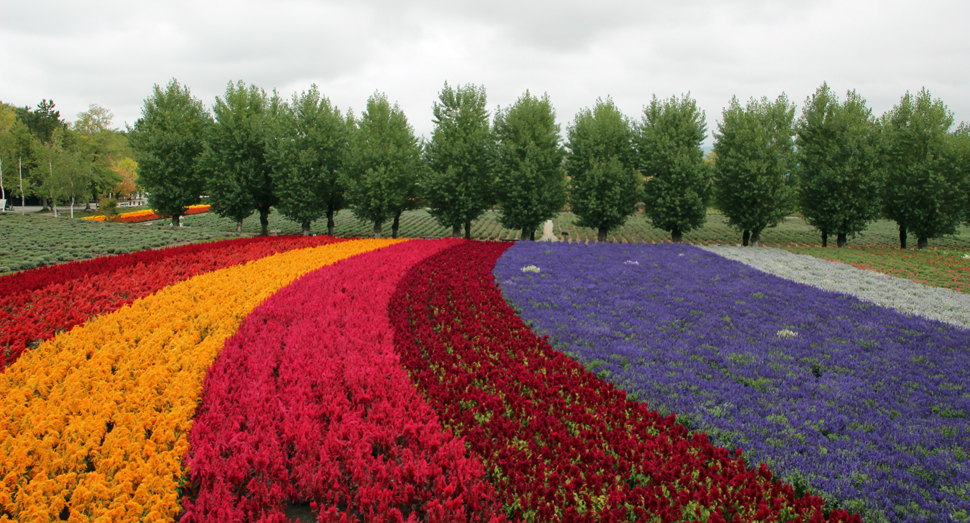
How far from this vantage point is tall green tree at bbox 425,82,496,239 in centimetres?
3388

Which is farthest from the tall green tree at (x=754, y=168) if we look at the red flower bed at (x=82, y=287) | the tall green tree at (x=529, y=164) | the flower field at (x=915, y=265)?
the red flower bed at (x=82, y=287)

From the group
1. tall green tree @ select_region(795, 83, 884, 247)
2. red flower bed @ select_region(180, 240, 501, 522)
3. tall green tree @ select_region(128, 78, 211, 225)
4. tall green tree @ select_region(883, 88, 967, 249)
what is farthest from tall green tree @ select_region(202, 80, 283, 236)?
tall green tree @ select_region(883, 88, 967, 249)

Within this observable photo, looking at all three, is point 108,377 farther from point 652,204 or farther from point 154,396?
point 652,204

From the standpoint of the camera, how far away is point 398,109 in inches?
1479

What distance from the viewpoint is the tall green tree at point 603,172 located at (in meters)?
32.8

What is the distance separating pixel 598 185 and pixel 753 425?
2894 centimetres

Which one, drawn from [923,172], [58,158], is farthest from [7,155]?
[923,172]

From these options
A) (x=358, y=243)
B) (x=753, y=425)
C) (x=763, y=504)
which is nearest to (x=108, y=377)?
(x=763, y=504)

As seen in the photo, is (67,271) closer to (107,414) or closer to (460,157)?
(107,414)

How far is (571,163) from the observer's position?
1382 inches

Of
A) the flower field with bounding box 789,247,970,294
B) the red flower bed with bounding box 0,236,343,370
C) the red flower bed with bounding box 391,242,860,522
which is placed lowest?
the red flower bed with bounding box 391,242,860,522

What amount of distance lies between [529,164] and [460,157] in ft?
17.9

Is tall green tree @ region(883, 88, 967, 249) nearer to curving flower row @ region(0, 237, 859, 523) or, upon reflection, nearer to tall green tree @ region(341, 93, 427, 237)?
tall green tree @ region(341, 93, 427, 237)

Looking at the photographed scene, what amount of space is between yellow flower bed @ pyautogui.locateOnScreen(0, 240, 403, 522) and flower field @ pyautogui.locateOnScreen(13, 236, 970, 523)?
3cm
